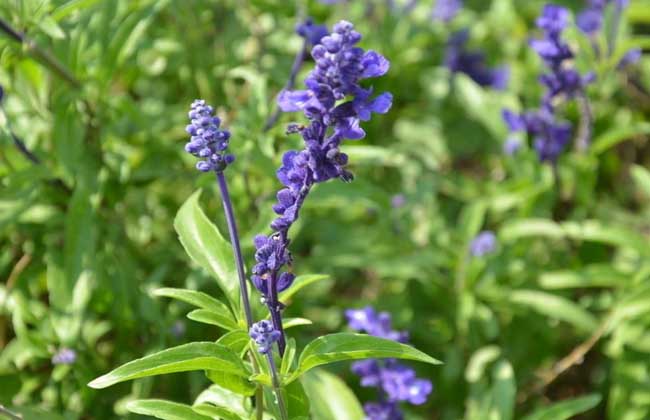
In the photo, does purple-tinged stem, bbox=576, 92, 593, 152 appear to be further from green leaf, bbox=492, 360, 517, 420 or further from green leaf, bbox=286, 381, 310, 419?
green leaf, bbox=286, 381, 310, 419

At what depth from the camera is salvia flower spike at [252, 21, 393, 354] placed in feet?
7.25

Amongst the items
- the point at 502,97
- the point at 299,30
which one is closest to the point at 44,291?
the point at 299,30

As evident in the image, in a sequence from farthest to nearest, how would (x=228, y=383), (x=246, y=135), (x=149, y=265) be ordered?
(x=149, y=265), (x=246, y=135), (x=228, y=383)

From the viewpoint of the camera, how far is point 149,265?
4773 millimetres

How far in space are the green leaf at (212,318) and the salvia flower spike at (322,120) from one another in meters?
0.24

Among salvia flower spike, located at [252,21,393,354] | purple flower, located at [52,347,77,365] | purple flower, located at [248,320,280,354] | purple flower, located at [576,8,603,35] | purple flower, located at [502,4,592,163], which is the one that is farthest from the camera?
purple flower, located at [576,8,603,35]

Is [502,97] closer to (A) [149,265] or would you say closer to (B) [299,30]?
(B) [299,30]

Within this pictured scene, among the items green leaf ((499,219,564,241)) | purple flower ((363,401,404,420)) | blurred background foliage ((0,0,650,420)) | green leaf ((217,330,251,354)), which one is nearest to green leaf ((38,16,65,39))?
blurred background foliage ((0,0,650,420))

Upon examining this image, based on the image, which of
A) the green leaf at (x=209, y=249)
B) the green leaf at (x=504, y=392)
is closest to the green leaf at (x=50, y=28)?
the green leaf at (x=209, y=249)

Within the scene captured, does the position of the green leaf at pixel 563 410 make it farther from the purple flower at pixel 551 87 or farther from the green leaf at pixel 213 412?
the purple flower at pixel 551 87

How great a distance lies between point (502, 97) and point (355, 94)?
Result: 377cm

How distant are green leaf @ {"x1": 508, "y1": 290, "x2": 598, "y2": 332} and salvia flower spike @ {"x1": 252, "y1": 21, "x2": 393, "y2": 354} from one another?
8.37 feet

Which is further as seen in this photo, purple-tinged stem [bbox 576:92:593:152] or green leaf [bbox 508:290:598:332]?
purple-tinged stem [bbox 576:92:593:152]

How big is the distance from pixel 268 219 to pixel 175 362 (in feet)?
4.92
